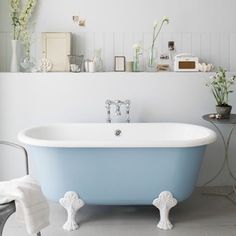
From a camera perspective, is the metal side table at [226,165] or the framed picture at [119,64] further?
the framed picture at [119,64]

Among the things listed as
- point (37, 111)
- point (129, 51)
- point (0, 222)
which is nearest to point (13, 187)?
point (0, 222)

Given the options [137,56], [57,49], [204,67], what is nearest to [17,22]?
[57,49]

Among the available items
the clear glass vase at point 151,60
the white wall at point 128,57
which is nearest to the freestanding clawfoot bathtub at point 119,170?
the white wall at point 128,57

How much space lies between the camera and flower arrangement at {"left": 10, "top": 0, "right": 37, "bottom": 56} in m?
4.07

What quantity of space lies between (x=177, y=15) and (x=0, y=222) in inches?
111

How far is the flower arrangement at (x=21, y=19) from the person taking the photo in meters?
4.07

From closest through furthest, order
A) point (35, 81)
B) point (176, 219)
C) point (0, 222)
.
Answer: point (0, 222) < point (176, 219) < point (35, 81)

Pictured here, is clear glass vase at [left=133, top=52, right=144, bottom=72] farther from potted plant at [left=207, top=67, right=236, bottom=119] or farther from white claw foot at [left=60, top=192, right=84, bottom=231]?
white claw foot at [left=60, top=192, right=84, bottom=231]

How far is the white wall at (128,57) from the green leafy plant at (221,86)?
0.11m

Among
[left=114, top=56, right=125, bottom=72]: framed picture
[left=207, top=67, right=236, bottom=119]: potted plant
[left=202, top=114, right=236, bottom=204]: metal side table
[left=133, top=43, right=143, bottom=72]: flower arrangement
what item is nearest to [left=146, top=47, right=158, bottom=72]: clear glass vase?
[left=133, top=43, right=143, bottom=72]: flower arrangement

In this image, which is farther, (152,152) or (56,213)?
(56,213)

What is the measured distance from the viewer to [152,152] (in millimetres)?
3131

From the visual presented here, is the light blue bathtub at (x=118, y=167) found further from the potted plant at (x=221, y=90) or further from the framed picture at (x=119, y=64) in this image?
the framed picture at (x=119, y=64)

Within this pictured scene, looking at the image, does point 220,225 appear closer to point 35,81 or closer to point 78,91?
point 78,91
